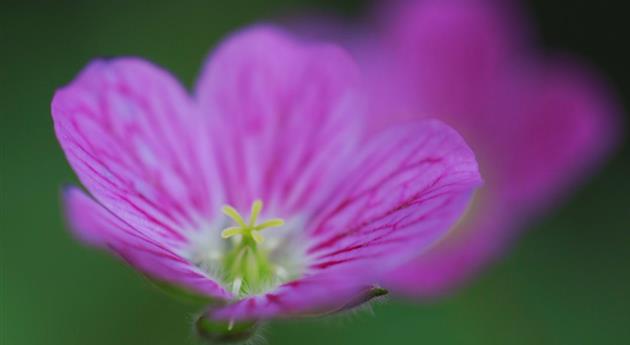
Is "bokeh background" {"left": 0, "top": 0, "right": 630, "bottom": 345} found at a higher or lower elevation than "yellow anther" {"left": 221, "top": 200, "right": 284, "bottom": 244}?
higher

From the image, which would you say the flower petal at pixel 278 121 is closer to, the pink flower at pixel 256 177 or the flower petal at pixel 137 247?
the pink flower at pixel 256 177

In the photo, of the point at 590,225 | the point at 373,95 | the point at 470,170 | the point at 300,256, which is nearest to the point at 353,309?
the point at 470,170

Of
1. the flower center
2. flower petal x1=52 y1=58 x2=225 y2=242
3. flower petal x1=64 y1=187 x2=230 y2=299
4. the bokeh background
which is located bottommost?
flower petal x1=64 y1=187 x2=230 y2=299

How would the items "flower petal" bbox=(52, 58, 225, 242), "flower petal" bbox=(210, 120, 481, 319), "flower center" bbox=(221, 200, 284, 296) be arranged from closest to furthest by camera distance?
"flower petal" bbox=(210, 120, 481, 319)
"flower petal" bbox=(52, 58, 225, 242)
"flower center" bbox=(221, 200, 284, 296)

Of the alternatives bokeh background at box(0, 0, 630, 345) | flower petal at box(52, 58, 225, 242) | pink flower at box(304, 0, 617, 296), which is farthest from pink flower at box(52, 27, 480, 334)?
pink flower at box(304, 0, 617, 296)

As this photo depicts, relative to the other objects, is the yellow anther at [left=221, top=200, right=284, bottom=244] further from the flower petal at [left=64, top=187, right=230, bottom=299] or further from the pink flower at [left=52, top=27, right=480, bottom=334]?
the flower petal at [left=64, top=187, right=230, bottom=299]

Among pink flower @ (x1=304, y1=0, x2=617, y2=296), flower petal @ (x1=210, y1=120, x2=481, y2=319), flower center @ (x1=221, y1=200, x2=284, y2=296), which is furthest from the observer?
pink flower @ (x1=304, y1=0, x2=617, y2=296)

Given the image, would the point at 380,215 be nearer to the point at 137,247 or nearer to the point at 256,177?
the point at 256,177
